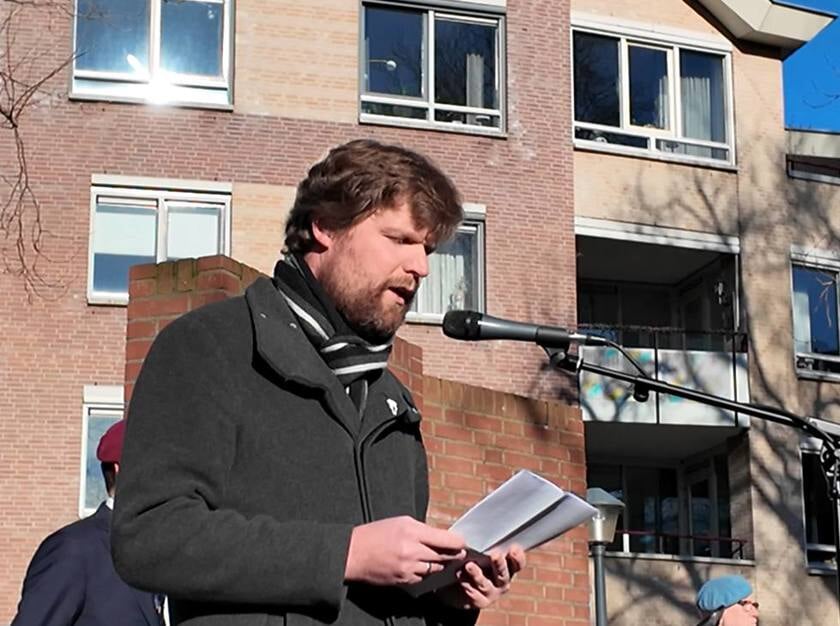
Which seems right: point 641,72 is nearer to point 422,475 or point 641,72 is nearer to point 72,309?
point 72,309

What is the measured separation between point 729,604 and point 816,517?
18897 millimetres

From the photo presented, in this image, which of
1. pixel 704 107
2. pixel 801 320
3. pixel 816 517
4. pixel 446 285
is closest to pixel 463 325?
pixel 446 285

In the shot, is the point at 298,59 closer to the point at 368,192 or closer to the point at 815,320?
the point at 815,320

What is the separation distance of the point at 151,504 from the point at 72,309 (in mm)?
19218

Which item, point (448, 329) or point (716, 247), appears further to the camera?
point (716, 247)

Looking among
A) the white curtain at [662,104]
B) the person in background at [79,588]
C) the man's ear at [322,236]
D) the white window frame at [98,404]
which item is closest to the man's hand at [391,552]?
the man's ear at [322,236]

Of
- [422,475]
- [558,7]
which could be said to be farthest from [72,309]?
[422,475]

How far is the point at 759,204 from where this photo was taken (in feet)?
86.4

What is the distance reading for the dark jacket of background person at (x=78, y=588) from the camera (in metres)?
5.01

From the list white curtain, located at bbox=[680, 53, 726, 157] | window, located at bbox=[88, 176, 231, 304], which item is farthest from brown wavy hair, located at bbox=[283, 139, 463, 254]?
white curtain, located at bbox=[680, 53, 726, 157]

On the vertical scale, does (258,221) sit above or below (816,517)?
above

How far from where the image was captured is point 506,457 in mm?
8688

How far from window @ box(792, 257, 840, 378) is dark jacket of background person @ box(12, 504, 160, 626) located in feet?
73.8

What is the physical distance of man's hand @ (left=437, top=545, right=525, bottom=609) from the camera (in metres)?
3.18
